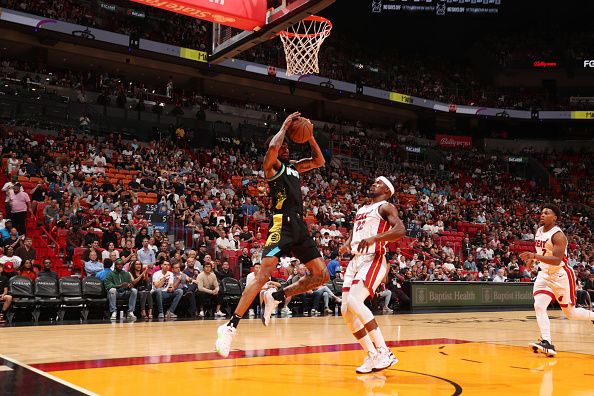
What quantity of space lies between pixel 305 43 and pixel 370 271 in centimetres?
650

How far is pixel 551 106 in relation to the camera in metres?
36.3

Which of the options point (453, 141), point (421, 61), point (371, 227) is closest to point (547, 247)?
point (371, 227)

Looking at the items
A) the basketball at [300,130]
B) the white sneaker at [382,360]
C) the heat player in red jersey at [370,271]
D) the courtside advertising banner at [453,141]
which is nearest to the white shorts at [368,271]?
the heat player in red jersey at [370,271]

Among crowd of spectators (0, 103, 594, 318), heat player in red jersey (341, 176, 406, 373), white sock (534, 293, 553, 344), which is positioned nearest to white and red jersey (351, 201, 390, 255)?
heat player in red jersey (341, 176, 406, 373)

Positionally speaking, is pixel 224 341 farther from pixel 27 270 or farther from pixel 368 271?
pixel 27 270

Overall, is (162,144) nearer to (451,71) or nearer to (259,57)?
(259,57)

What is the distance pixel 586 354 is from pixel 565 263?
3.82ft

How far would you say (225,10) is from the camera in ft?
28.9

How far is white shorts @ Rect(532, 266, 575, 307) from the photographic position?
778 centimetres

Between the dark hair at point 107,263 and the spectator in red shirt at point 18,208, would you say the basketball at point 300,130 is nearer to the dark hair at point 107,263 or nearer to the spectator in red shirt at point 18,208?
the dark hair at point 107,263

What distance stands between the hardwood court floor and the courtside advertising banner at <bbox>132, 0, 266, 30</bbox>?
4561mm

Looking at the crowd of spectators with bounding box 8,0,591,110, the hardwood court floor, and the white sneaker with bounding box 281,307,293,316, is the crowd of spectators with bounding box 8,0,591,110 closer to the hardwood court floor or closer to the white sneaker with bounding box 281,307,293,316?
the white sneaker with bounding box 281,307,293,316

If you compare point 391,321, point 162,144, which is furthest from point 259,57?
point 391,321

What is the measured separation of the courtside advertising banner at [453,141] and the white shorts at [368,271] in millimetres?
30808
